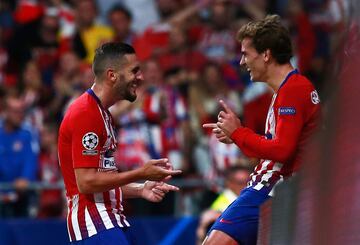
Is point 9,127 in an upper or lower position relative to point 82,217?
upper

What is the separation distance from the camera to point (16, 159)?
12734mm

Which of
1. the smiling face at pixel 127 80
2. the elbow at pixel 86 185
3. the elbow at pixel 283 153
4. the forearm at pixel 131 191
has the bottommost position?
the forearm at pixel 131 191

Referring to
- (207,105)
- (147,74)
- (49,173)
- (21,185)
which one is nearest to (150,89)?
(147,74)

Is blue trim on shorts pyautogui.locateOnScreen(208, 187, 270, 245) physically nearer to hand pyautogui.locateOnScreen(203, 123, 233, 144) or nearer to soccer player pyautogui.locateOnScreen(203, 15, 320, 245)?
soccer player pyautogui.locateOnScreen(203, 15, 320, 245)

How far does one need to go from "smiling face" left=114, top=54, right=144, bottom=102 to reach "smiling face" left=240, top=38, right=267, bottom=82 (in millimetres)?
785

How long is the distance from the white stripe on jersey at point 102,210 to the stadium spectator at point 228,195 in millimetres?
3025

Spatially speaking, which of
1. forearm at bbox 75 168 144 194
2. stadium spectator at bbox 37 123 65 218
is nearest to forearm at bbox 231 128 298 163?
forearm at bbox 75 168 144 194

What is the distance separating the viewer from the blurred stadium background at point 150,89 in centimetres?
1197

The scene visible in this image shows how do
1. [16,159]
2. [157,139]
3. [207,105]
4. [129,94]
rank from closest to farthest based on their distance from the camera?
[129,94] < [157,139] < [16,159] < [207,105]

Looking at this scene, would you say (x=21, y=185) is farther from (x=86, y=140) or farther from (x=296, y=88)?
(x=296, y=88)

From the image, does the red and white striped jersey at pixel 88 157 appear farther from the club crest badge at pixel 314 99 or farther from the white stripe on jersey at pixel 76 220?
the club crest badge at pixel 314 99

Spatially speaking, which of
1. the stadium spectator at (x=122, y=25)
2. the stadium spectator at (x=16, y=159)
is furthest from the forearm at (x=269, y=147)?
the stadium spectator at (x=122, y=25)

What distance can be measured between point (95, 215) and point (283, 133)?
1416mm

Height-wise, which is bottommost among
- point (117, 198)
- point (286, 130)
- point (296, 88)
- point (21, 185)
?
point (21, 185)
